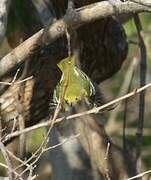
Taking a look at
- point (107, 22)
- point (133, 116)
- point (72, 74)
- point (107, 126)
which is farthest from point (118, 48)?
point (133, 116)

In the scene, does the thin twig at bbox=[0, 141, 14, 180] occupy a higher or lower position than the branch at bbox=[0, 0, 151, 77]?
lower

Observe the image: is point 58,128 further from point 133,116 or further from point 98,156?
point 133,116

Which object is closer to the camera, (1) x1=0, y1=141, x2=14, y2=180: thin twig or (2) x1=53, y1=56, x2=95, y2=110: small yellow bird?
(1) x1=0, y1=141, x2=14, y2=180: thin twig

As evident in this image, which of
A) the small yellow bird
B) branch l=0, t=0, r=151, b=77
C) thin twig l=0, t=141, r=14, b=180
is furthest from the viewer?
branch l=0, t=0, r=151, b=77

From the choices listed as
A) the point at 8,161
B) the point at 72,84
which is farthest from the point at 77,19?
the point at 8,161

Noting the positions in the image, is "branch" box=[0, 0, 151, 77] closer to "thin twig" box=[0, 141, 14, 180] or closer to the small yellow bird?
the small yellow bird

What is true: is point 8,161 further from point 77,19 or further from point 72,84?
point 77,19

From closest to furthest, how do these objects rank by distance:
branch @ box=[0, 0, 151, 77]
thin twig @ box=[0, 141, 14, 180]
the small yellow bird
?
thin twig @ box=[0, 141, 14, 180], the small yellow bird, branch @ box=[0, 0, 151, 77]

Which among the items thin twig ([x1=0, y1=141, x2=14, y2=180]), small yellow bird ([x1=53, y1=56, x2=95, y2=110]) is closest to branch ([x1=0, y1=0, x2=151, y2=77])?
small yellow bird ([x1=53, y1=56, x2=95, y2=110])
